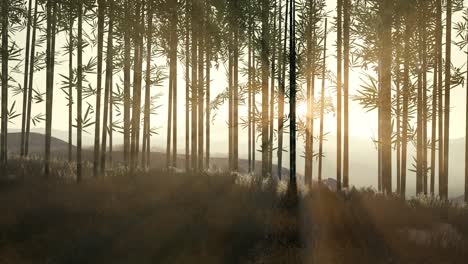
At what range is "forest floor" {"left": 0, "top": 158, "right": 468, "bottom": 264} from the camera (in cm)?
686

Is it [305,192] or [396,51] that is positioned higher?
[396,51]

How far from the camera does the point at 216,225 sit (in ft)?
26.0

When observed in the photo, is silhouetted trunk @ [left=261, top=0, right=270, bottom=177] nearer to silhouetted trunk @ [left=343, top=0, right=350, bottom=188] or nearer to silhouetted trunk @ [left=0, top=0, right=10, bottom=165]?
silhouetted trunk @ [left=343, top=0, right=350, bottom=188]

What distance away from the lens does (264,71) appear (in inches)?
569

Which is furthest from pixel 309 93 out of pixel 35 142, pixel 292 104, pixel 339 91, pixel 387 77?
pixel 35 142

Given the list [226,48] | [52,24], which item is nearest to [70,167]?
[52,24]

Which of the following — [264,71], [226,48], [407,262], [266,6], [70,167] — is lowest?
[407,262]

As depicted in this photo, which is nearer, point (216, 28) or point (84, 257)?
point (84, 257)

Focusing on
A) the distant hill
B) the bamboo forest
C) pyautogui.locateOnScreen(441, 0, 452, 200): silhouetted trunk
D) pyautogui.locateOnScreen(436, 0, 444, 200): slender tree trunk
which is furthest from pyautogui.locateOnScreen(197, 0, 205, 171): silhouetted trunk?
the distant hill

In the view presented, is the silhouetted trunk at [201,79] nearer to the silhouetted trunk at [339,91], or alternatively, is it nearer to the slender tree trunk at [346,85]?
the silhouetted trunk at [339,91]

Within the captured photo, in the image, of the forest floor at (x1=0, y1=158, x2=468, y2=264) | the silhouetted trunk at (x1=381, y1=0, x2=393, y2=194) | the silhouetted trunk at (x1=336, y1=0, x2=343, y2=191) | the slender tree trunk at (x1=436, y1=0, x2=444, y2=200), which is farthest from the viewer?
the slender tree trunk at (x1=436, y1=0, x2=444, y2=200)

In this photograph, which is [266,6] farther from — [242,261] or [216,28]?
[242,261]

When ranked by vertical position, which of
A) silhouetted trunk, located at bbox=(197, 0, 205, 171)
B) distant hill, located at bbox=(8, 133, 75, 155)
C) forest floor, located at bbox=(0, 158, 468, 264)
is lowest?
forest floor, located at bbox=(0, 158, 468, 264)

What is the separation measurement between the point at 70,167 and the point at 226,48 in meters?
6.81
